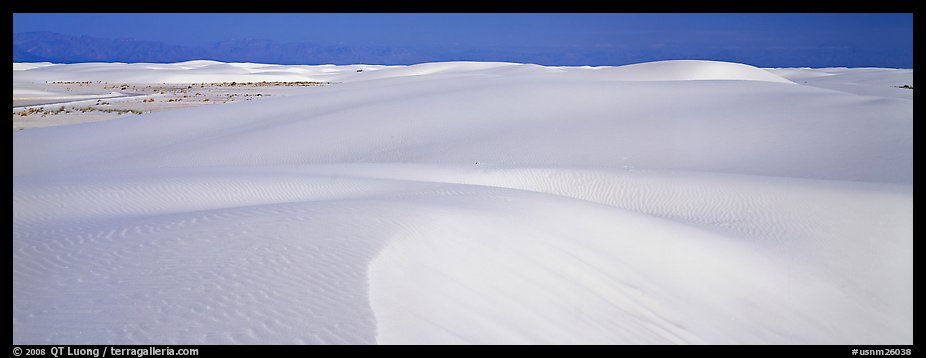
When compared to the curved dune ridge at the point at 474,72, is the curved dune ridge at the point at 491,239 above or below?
below

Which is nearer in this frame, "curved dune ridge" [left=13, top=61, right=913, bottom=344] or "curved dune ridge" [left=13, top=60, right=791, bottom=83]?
"curved dune ridge" [left=13, top=61, right=913, bottom=344]

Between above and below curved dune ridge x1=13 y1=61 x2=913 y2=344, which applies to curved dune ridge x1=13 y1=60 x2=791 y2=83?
above

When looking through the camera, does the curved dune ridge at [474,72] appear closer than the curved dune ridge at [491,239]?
No

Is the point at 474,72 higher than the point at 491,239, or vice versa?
the point at 474,72

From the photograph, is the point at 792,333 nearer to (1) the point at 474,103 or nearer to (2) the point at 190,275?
(2) the point at 190,275

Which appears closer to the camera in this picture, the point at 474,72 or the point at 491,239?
the point at 491,239

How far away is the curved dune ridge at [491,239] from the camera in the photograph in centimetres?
436

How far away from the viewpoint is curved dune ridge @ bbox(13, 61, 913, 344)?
4.36m

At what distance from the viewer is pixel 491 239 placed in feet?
20.4
